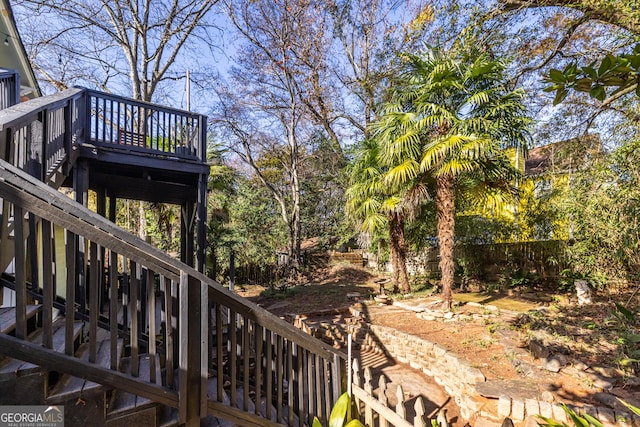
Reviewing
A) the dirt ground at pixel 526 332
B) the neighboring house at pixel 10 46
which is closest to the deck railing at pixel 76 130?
the neighboring house at pixel 10 46

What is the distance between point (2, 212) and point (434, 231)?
10122 millimetres

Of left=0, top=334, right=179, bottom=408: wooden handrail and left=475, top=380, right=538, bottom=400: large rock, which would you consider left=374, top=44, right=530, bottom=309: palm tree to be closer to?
left=475, top=380, right=538, bottom=400: large rock

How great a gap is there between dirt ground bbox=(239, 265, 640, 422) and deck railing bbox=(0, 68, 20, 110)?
602 centimetres

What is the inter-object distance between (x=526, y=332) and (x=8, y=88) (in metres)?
8.04

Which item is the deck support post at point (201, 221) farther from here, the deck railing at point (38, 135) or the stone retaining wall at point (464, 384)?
the stone retaining wall at point (464, 384)

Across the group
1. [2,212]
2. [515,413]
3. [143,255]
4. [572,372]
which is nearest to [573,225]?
[572,372]

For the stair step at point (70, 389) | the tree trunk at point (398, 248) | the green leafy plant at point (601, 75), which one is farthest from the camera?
the tree trunk at point (398, 248)

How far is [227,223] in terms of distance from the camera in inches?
465

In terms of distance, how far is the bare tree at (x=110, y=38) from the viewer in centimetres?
866

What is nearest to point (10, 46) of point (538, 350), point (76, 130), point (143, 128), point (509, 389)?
point (143, 128)

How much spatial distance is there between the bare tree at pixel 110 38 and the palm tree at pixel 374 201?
701cm

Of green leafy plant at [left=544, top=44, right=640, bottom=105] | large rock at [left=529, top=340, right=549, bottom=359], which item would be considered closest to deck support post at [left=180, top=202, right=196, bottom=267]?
large rock at [left=529, top=340, right=549, bottom=359]

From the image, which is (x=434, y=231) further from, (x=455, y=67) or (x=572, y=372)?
(x=572, y=372)

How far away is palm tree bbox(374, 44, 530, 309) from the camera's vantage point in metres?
6.30
